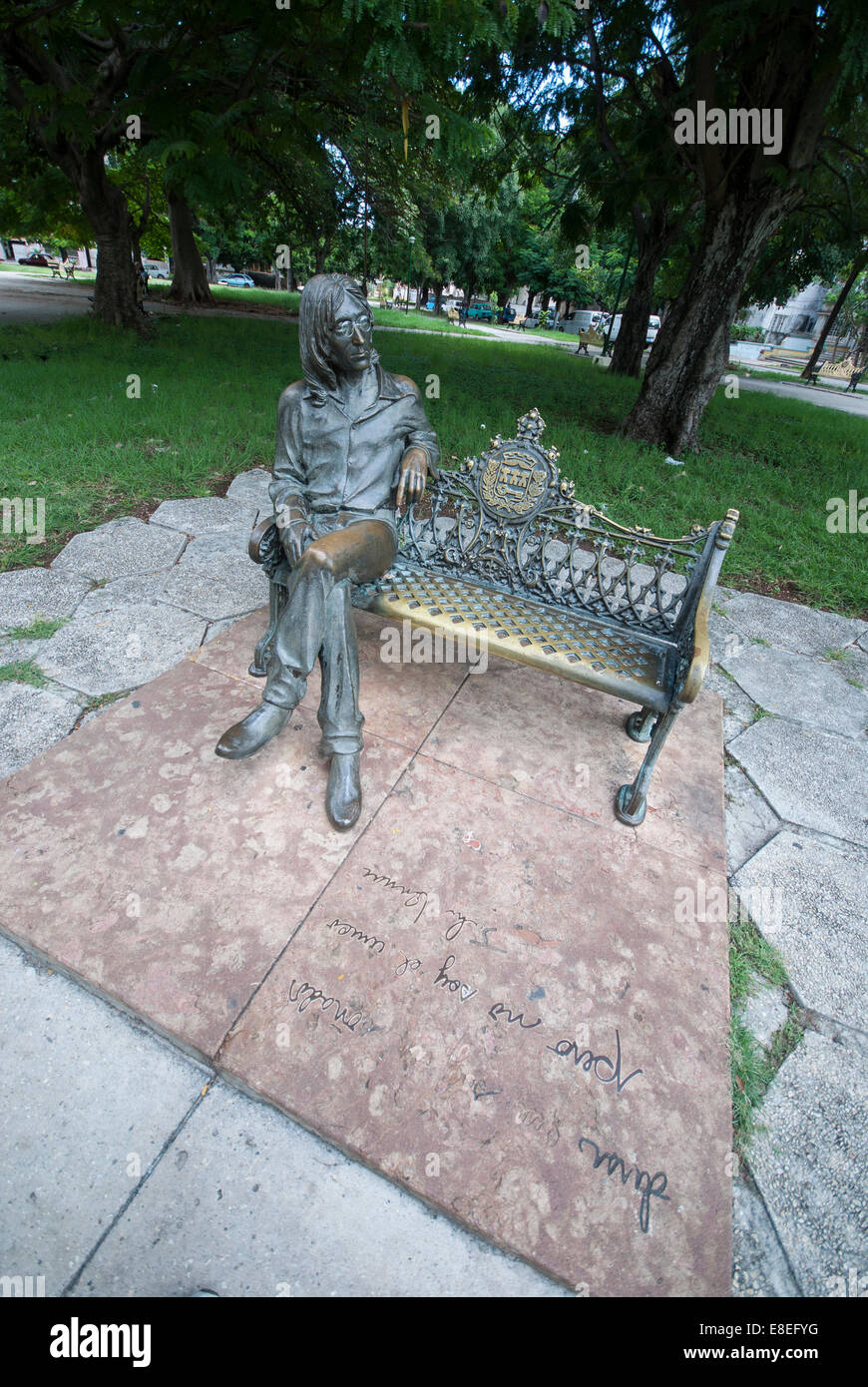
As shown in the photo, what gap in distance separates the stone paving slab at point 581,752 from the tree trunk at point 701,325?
196 inches

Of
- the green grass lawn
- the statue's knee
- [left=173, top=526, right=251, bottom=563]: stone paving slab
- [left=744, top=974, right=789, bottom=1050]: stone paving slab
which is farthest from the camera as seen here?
the green grass lawn

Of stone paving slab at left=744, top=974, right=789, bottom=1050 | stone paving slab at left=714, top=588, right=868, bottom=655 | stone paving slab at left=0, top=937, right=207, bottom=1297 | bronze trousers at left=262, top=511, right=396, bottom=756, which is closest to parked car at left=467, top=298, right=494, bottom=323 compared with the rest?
stone paving slab at left=714, top=588, right=868, bottom=655

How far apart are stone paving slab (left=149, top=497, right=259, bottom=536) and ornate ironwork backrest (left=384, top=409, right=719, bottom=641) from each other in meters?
2.02

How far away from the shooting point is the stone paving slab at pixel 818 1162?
1382 millimetres

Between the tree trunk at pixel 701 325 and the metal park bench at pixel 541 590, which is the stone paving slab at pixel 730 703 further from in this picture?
the tree trunk at pixel 701 325

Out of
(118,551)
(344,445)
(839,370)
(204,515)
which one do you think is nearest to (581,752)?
(344,445)

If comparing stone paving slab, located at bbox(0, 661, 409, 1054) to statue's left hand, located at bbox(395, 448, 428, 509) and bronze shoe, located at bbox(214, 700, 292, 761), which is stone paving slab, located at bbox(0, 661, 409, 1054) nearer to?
bronze shoe, located at bbox(214, 700, 292, 761)

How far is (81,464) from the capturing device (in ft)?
16.1

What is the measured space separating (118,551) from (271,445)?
232 cm

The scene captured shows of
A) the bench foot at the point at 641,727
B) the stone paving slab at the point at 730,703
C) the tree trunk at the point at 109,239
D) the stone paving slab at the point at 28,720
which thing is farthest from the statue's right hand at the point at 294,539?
the tree trunk at the point at 109,239

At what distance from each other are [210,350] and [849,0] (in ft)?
27.8

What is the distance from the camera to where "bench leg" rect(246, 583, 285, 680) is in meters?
2.63

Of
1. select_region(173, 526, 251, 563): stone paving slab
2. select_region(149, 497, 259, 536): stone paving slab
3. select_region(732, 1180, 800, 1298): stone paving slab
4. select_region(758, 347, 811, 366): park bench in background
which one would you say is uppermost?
select_region(758, 347, 811, 366): park bench in background
